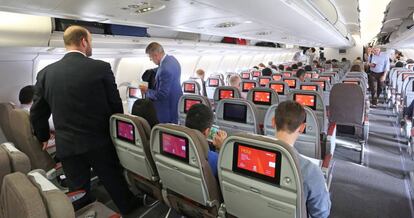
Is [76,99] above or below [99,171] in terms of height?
above

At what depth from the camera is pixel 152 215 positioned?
338cm

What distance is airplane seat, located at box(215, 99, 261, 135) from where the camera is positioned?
395 cm

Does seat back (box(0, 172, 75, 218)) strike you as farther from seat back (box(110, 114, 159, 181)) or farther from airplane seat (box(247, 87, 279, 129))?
airplane seat (box(247, 87, 279, 129))

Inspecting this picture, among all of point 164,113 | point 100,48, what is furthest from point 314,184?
point 100,48

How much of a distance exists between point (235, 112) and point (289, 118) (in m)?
2.08

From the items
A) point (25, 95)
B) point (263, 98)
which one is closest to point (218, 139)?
point (263, 98)

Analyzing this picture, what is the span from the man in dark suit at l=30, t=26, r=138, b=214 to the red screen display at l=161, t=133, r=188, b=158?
0.71 meters

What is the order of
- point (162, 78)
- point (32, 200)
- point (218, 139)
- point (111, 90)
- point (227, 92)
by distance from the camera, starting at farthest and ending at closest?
point (227, 92) → point (162, 78) → point (218, 139) → point (111, 90) → point (32, 200)

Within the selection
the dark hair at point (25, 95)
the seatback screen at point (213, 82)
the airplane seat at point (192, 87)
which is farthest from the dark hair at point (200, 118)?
the seatback screen at point (213, 82)

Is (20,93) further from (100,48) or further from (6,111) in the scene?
(100,48)

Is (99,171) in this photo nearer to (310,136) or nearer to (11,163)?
(11,163)

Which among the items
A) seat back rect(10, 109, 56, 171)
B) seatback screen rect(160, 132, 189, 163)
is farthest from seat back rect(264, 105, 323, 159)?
seat back rect(10, 109, 56, 171)

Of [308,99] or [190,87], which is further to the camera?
[190,87]

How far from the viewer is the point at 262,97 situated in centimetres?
519
